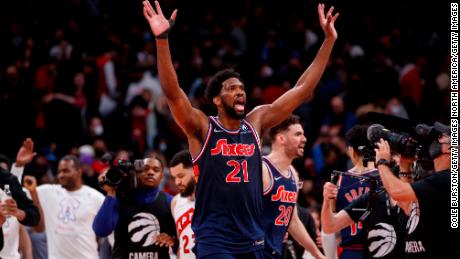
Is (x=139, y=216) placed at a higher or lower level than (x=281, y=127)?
lower

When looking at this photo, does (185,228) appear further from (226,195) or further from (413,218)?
(413,218)

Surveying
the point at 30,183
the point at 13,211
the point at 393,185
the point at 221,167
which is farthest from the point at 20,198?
the point at 393,185

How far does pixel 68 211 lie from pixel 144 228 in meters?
1.61

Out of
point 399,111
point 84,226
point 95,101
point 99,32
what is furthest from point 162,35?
point 99,32

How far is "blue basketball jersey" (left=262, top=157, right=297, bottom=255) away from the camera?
343 inches

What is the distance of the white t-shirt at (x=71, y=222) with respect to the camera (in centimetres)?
1088

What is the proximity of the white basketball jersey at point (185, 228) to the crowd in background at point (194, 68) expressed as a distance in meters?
3.85

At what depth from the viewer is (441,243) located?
7.24 m

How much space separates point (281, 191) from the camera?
29.2ft

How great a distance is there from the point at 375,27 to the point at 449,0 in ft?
4.84

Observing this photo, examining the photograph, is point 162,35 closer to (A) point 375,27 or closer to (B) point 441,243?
(B) point 441,243

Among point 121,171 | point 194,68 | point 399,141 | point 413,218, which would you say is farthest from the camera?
point 194,68

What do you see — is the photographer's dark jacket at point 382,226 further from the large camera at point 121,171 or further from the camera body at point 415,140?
the large camera at point 121,171

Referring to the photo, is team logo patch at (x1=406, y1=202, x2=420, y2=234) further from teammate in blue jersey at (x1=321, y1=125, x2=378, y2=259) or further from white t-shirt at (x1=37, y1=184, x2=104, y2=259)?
white t-shirt at (x1=37, y1=184, x2=104, y2=259)
